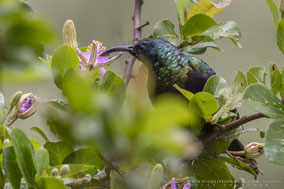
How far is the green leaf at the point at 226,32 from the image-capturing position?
0.91m

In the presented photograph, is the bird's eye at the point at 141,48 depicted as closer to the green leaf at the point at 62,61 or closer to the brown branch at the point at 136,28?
the brown branch at the point at 136,28

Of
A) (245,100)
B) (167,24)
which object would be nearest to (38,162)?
(245,100)

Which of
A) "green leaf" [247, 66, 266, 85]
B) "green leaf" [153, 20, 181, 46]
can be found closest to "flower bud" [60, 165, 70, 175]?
"green leaf" [247, 66, 266, 85]

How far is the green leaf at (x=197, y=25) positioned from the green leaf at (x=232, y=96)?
0.23m

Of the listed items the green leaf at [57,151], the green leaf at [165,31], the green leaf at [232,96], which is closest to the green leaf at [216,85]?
the green leaf at [232,96]

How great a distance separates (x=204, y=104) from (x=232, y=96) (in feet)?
0.19

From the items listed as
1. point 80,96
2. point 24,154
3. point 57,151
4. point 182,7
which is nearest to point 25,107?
point 57,151

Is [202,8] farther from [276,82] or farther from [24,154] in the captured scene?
[24,154]

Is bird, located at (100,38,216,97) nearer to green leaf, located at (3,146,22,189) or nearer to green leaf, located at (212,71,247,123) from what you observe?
green leaf, located at (212,71,247,123)

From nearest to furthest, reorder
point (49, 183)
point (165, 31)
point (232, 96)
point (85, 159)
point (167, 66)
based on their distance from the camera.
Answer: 1. point (49, 183)
2. point (85, 159)
3. point (232, 96)
4. point (165, 31)
5. point (167, 66)

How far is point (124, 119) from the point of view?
183 mm

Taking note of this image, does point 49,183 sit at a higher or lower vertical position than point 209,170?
higher

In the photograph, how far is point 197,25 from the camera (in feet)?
2.78

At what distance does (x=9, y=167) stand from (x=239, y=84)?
1.07 feet
